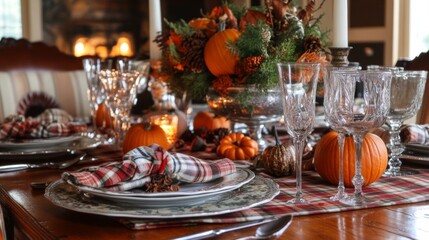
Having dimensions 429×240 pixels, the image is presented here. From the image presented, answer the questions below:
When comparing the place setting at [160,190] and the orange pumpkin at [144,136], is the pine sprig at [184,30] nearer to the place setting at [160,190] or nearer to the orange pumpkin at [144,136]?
the orange pumpkin at [144,136]

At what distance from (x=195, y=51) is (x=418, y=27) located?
7.93 feet

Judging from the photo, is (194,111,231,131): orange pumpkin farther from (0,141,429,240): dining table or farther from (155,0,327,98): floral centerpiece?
(0,141,429,240): dining table

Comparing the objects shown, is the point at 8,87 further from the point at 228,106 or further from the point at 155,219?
the point at 155,219

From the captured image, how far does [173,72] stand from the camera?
173cm

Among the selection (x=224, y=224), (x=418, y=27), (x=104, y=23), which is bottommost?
(x=224, y=224)

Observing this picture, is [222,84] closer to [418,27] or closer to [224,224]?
[224,224]

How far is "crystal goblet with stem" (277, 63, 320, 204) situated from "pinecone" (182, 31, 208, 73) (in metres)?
0.58

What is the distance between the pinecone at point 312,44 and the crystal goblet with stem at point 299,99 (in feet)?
1.44

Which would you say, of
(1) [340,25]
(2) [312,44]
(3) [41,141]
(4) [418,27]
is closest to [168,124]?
(3) [41,141]

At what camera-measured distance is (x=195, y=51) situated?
1.56m

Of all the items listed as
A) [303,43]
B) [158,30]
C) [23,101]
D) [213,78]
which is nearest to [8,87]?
[23,101]

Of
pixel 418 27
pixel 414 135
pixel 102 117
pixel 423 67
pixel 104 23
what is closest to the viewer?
pixel 414 135

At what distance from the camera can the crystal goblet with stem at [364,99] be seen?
946 mm

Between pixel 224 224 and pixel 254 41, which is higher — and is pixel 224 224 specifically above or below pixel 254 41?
below
